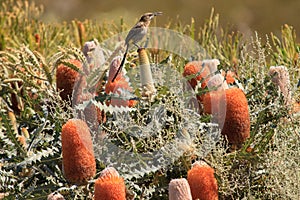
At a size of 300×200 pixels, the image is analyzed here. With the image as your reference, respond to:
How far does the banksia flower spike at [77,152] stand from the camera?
2.03 metres

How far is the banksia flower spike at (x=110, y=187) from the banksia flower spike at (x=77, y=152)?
15 cm

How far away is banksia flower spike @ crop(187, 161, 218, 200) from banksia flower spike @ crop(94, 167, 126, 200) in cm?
19

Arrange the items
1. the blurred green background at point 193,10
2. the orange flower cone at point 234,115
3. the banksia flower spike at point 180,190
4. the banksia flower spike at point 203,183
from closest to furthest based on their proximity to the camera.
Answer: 1. the banksia flower spike at point 180,190
2. the banksia flower spike at point 203,183
3. the orange flower cone at point 234,115
4. the blurred green background at point 193,10

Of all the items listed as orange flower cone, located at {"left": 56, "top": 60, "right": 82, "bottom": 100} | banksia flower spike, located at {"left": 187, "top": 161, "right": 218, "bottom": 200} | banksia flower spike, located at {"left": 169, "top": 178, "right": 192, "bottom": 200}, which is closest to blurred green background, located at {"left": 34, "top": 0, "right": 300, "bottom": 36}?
orange flower cone, located at {"left": 56, "top": 60, "right": 82, "bottom": 100}

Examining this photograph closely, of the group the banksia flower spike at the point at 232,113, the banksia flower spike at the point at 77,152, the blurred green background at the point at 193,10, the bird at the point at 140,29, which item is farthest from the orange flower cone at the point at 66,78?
the blurred green background at the point at 193,10

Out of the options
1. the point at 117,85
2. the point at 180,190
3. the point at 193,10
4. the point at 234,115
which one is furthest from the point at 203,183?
the point at 193,10

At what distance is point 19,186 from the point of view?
2229mm

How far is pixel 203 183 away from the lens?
1.98 metres

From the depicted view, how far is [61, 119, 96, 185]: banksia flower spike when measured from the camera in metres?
2.03

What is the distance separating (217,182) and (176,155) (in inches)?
5.8

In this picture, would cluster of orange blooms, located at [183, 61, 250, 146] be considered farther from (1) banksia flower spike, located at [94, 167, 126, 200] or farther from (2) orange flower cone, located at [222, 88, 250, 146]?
(1) banksia flower spike, located at [94, 167, 126, 200]

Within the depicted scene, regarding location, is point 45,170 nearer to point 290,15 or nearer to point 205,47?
point 205,47

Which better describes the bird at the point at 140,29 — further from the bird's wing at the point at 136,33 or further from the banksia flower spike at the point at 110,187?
the banksia flower spike at the point at 110,187

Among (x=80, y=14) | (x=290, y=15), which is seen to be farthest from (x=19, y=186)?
(x=80, y=14)
